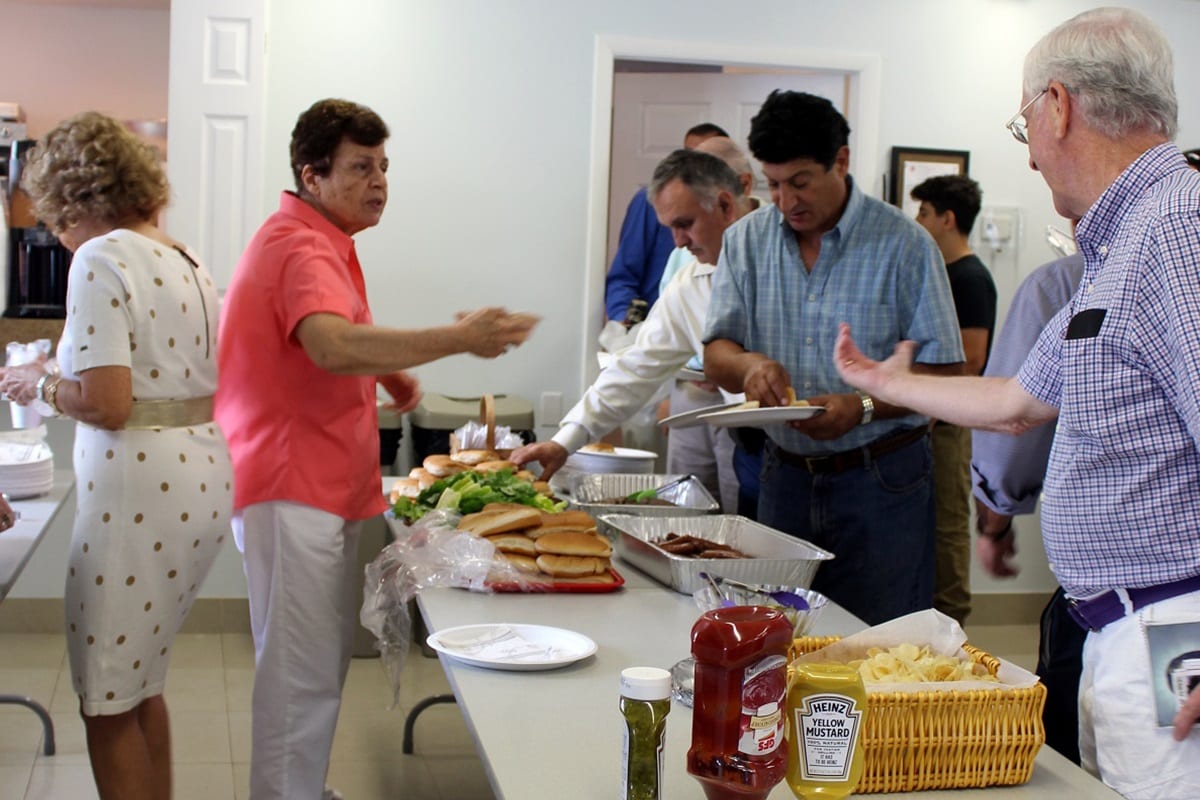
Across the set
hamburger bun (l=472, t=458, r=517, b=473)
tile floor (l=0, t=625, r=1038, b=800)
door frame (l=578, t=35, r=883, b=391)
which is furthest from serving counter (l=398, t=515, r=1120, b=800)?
door frame (l=578, t=35, r=883, b=391)

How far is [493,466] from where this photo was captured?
3.14m

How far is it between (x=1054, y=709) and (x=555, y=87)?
12.5 ft

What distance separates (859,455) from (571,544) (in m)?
0.74

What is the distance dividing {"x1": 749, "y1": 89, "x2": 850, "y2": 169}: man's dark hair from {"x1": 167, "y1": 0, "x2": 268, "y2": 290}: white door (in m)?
2.47

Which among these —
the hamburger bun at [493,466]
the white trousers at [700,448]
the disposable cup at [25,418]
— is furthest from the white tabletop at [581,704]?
the disposable cup at [25,418]

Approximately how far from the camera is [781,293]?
9.37ft

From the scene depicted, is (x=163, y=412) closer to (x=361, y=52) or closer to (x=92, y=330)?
(x=92, y=330)

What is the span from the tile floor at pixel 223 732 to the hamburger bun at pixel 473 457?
3.12 feet

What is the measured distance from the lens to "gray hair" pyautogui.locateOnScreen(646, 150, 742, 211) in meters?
3.52

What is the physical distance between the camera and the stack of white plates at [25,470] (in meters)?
3.15

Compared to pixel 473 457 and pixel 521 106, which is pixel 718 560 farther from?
pixel 521 106

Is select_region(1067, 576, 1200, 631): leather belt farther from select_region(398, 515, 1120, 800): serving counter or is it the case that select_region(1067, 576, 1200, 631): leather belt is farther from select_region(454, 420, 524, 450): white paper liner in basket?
→ select_region(454, 420, 524, 450): white paper liner in basket

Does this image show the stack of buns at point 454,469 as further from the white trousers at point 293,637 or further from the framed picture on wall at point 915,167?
the framed picture on wall at point 915,167

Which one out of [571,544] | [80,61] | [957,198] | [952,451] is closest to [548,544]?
[571,544]
